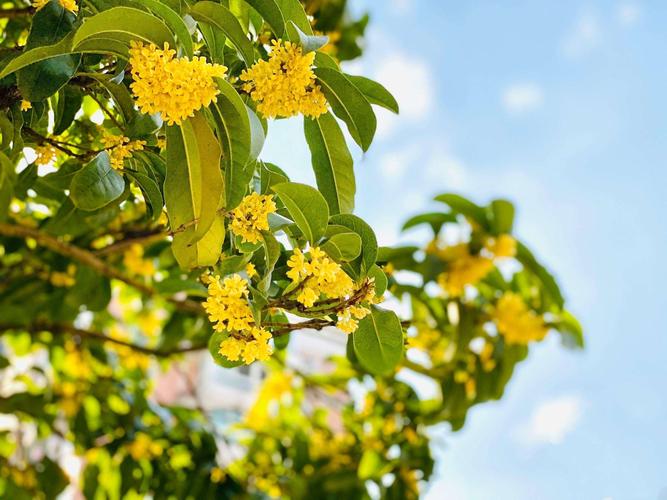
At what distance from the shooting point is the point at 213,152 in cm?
74

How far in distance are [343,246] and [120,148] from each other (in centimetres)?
23

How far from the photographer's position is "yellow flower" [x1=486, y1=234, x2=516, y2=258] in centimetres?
190

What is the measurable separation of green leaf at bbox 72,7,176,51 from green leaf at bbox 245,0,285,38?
121mm

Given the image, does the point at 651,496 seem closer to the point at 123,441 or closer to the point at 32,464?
the point at 123,441

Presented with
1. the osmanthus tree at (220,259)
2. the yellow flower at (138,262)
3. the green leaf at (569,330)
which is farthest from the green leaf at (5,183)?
the green leaf at (569,330)

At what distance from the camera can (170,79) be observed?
659mm

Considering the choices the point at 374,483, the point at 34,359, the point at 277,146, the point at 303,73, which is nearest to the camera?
the point at 303,73

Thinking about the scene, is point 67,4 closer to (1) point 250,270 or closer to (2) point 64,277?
(1) point 250,270

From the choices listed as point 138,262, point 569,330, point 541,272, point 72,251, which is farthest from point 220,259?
point 569,330

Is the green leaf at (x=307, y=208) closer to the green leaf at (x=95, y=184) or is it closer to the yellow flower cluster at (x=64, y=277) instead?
the green leaf at (x=95, y=184)

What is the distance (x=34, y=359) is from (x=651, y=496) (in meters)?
3.72

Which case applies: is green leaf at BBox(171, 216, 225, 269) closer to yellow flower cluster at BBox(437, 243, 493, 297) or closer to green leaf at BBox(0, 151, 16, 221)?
green leaf at BBox(0, 151, 16, 221)

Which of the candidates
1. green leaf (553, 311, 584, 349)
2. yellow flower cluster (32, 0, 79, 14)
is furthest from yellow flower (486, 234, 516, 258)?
yellow flower cluster (32, 0, 79, 14)

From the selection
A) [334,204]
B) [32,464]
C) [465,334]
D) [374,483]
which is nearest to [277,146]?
[334,204]
